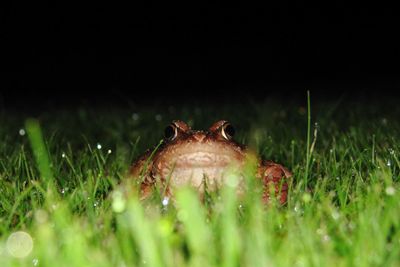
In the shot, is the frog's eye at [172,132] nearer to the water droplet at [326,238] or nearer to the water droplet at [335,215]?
the water droplet at [335,215]

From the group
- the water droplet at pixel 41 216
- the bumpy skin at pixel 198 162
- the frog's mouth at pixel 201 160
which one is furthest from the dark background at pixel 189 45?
the water droplet at pixel 41 216

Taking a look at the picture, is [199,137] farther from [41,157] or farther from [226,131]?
[41,157]

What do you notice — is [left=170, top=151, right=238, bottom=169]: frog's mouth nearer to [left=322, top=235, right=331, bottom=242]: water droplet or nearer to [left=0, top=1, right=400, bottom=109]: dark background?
[left=322, top=235, right=331, bottom=242]: water droplet

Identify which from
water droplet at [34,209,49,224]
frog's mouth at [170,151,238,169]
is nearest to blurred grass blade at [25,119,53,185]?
water droplet at [34,209,49,224]

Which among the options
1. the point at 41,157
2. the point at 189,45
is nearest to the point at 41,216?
the point at 41,157

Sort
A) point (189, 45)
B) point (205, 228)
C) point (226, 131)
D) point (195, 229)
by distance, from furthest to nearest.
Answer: point (189, 45) < point (226, 131) < point (205, 228) < point (195, 229)

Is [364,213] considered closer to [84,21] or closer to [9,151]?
[9,151]

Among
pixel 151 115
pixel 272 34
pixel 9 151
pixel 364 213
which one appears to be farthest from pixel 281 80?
pixel 364 213
